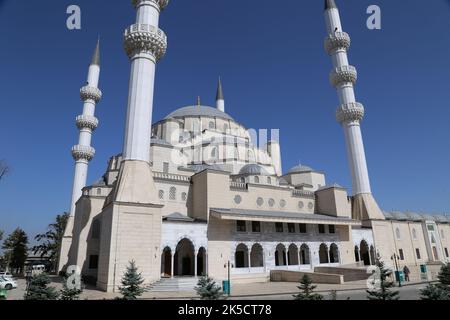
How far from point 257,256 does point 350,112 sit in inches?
690

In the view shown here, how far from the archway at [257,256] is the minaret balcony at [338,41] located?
75.4ft

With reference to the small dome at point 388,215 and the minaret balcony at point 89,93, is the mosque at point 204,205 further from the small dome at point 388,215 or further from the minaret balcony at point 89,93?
the small dome at point 388,215

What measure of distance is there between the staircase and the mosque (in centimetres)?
62

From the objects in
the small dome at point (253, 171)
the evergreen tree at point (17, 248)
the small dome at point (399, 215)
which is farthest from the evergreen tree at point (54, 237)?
the small dome at point (399, 215)

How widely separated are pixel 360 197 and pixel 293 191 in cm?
696

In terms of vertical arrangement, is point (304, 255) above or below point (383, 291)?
above

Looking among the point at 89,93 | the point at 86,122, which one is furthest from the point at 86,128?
the point at 89,93

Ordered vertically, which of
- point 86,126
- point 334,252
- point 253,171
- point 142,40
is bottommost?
point 334,252

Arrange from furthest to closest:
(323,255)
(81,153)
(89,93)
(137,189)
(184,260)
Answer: (89,93)
(81,153)
(323,255)
(184,260)
(137,189)

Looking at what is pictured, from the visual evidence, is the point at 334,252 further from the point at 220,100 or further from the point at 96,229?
the point at 220,100

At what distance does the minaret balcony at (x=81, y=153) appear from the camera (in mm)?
28500

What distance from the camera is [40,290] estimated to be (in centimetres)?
812

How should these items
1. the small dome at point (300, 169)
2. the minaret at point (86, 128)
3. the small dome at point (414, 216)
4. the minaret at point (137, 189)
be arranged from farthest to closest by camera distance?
the small dome at point (414, 216)
the small dome at point (300, 169)
the minaret at point (86, 128)
the minaret at point (137, 189)
